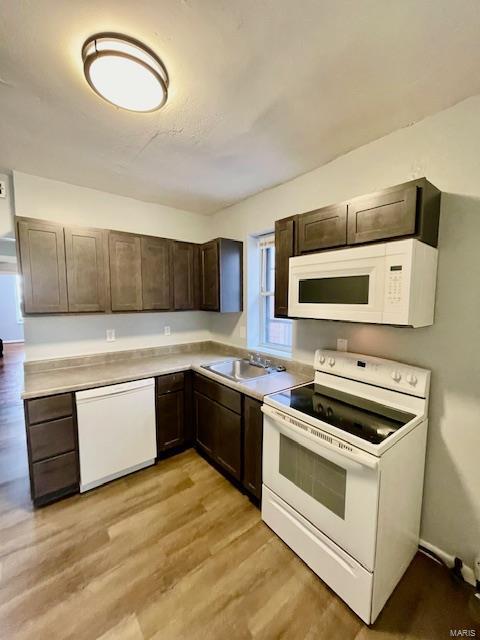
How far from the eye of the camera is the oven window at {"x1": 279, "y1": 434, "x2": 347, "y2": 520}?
1.41m

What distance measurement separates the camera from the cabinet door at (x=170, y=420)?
8.20ft

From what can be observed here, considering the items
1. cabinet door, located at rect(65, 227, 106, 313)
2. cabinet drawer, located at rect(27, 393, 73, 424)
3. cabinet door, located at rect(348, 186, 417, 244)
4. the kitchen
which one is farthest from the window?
cabinet drawer, located at rect(27, 393, 73, 424)

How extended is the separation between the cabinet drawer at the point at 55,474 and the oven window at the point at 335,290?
2.16m

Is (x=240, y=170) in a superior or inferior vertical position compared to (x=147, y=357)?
superior

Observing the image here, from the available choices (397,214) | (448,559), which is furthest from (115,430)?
(397,214)

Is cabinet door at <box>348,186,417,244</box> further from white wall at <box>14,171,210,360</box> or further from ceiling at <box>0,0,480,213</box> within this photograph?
white wall at <box>14,171,210,360</box>

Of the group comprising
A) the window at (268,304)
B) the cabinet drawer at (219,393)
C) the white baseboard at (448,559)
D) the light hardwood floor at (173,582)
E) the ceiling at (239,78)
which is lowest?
the light hardwood floor at (173,582)

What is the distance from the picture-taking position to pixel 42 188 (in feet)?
7.82

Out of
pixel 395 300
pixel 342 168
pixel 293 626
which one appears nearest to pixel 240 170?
pixel 342 168

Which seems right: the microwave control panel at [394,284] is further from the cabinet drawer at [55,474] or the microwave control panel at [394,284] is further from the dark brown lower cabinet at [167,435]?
the cabinet drawer at [55,474]

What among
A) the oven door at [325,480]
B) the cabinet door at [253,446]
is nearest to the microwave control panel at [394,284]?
the oven door at [325,480]

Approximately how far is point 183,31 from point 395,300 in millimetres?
1521

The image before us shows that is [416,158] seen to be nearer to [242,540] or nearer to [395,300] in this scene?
[395,300]

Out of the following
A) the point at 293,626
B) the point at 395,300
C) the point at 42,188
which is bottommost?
the point at 293,626
